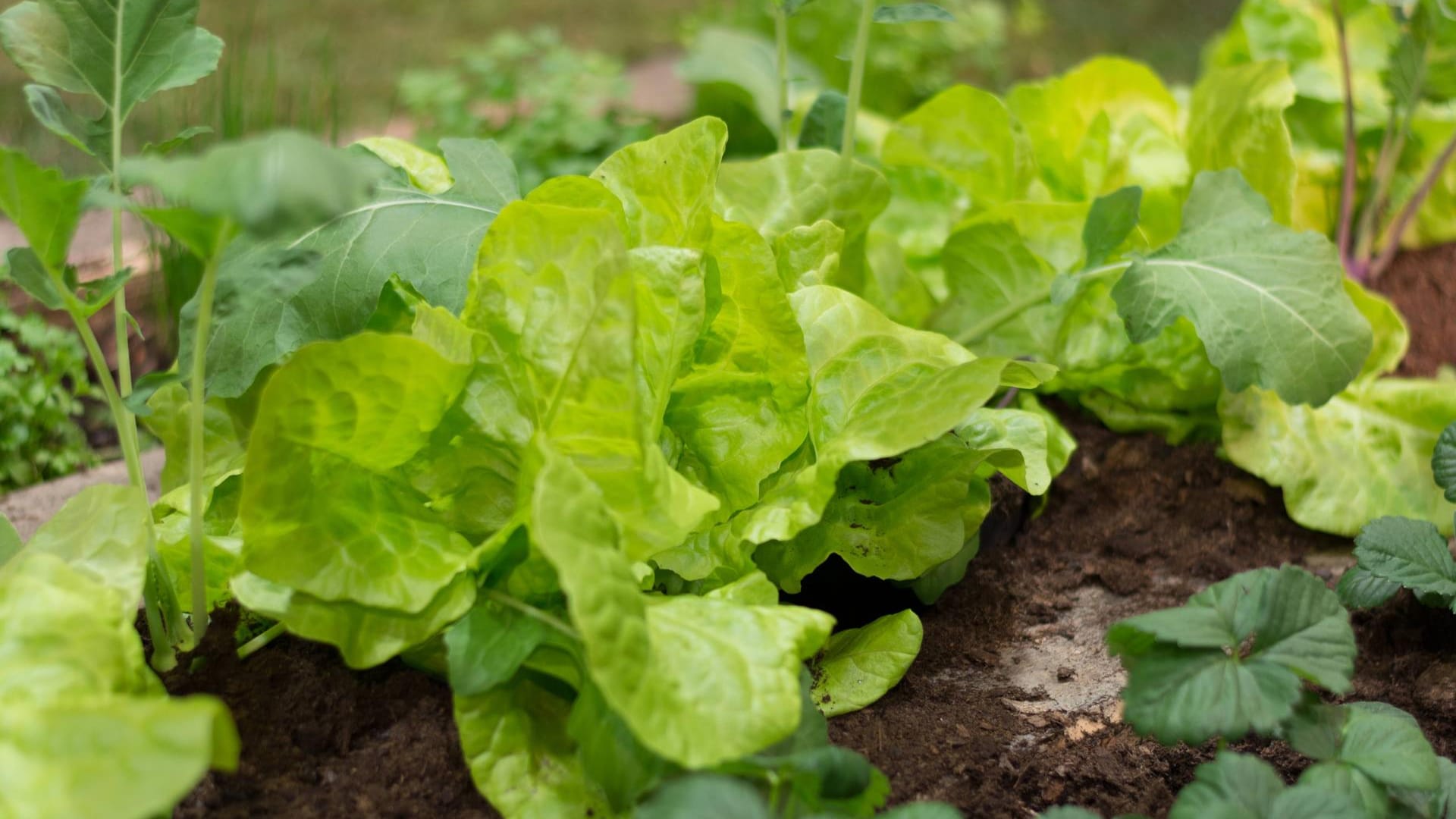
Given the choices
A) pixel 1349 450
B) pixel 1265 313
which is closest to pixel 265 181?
pixel 1265 313

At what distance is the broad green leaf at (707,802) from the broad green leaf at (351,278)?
62 centimetres

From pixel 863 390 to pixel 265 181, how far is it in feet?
2.13

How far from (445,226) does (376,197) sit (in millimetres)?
97

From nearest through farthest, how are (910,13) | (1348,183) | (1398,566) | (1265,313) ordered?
1. (1398,566)
2. (910,13)
3. (1265,313)
4. (1348,183)

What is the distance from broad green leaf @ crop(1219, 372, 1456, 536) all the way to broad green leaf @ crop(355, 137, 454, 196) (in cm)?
113

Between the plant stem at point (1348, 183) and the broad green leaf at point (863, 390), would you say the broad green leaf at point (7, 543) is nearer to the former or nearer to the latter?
the broad green leaf at point (863, 390)

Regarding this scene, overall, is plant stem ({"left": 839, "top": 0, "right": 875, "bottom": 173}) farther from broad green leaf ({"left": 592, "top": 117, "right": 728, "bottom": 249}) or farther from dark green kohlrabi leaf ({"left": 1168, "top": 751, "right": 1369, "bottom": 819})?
dark green kohlrabi leaf ({"left": 1168, "top": 751, "right": 1369, "bottom": 819})

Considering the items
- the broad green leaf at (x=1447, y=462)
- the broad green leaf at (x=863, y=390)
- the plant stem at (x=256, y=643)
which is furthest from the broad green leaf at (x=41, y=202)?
the broad green leaf at (x=1447, y=462)

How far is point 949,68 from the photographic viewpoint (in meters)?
3.46

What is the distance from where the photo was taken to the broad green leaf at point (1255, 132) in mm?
1702

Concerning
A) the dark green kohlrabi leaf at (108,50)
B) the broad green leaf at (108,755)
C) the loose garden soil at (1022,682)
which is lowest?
the loose garden soil at (1022,682)

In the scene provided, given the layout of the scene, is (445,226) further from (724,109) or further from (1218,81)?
(724,109)

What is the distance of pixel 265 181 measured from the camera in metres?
0.70

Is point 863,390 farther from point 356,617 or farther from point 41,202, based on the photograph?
point 41,202
